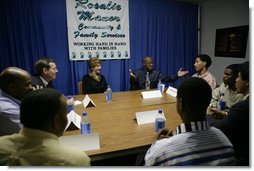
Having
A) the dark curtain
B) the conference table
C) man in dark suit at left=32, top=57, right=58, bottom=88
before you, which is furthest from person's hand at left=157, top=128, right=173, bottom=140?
the dark curtain

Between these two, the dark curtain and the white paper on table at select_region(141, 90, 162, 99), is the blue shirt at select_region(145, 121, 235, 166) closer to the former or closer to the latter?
the white paper on table at select_region(141, 90, 162, 99)

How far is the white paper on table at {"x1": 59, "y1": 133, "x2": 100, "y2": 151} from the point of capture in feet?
4.28

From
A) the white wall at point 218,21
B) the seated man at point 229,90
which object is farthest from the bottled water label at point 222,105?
the white wall at point 218,21

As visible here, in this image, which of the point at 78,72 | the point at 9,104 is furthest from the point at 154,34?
the point at 9,104

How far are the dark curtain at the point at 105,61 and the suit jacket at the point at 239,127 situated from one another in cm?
298

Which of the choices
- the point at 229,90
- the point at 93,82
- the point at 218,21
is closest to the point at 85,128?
the point at 229,90

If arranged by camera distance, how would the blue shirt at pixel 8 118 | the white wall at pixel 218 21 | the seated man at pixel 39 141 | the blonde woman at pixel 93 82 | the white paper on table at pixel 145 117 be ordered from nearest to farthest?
the seated man at pixel 39 141 → the blue shirt at pixel 8 118 → the white paper on table at pixel 145 117 → the blonde woman at pixel 93 82 → the white wall at pixel 218 21

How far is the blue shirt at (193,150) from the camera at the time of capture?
0.90 metres

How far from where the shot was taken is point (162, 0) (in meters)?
4.38

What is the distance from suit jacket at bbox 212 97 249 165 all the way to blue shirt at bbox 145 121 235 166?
40 centimetres

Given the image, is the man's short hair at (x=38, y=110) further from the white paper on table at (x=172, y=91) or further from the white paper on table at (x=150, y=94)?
the white paper on table at (x=172, y=91)

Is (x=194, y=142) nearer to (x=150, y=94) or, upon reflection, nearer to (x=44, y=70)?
(x=150, y=94)

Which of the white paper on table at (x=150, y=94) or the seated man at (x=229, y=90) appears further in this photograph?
the white paper on table at (x=150, y=94)

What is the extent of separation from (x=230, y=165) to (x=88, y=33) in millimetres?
3374
